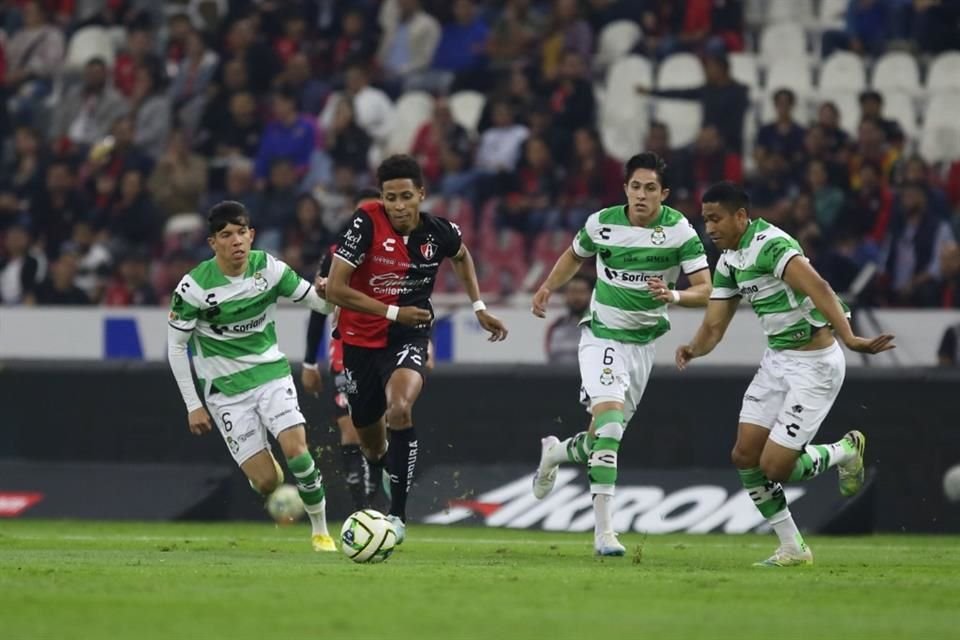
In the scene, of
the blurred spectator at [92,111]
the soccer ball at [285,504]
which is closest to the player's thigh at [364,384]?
the soccer ball at [285,504]

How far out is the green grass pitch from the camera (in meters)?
7.91

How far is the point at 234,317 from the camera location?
1276 centimetres

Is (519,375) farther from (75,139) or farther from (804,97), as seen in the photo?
(75,139)

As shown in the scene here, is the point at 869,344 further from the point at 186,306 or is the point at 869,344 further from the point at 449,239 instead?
the point at 186,306

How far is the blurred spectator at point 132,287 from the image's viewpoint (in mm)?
21531

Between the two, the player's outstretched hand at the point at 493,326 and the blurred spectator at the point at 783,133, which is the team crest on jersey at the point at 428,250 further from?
the blurred spectator at the point at 783,133

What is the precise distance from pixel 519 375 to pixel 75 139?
10135 mm

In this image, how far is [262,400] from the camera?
12.8 meters

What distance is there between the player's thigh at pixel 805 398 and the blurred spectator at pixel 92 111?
15.1 meters

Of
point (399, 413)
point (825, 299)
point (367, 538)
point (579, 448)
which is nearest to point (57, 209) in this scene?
point (579, 448)

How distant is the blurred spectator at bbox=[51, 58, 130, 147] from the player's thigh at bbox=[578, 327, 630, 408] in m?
13.4

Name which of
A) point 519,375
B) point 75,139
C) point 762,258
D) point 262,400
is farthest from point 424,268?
point 75,139

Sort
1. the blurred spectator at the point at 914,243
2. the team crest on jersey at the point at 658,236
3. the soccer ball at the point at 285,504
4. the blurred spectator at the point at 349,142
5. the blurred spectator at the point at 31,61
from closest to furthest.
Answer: the team crest on jersey at the point at 658,236
the soccer ball at the point at 285,504
the blurred spectator at the point at 914,243
the blurred spectator at the point at 349,142
the blurred spectator at the point at 31,61

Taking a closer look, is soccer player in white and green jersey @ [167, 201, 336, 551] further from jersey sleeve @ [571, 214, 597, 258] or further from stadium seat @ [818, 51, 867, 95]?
stadium seat @ [818, 51, 867, 95]
